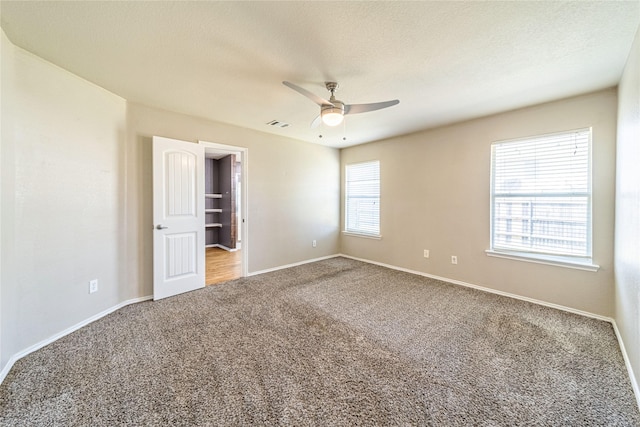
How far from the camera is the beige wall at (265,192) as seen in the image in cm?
306

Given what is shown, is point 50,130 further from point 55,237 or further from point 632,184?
point 632,184

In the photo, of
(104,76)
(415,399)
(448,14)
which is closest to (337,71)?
(448,14)

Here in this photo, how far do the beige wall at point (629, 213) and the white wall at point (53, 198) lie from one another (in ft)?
14.7

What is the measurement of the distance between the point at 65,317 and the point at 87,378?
0.97 m

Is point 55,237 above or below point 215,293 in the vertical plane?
above

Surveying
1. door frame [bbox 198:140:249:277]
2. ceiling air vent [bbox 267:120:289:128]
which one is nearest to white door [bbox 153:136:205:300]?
door frame [bbox 198:140:249:277]

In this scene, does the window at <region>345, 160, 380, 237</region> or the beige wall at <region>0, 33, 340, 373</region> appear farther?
the window at <region>345, 160, 380, 237</region>

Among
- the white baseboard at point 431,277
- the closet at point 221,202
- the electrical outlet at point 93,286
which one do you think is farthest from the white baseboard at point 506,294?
the electrical outlet at point 93,286

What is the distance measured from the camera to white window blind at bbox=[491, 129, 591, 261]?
9.02ft

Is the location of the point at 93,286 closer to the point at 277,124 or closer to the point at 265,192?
the point at 265,192

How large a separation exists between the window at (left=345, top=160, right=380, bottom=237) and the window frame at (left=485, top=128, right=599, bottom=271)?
192cm

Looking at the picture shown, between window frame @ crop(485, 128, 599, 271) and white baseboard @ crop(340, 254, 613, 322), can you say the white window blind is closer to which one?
window frame @ crop(485, 128, 599, 271)

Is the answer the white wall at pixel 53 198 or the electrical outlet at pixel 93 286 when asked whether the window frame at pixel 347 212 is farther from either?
the electrical outlet at pixel 93 286

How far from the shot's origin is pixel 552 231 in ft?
9.70
